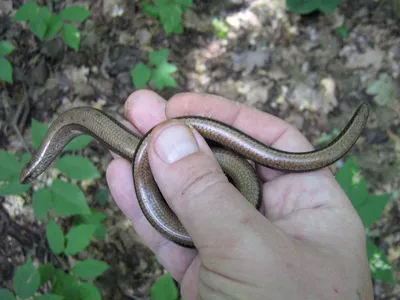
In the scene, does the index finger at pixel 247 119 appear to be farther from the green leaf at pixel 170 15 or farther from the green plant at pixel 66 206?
the green leaf at pixel 170 15

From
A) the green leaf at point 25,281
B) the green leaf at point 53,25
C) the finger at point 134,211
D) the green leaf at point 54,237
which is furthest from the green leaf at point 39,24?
the green leaf at point 25,281

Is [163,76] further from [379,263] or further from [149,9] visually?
[379,263]

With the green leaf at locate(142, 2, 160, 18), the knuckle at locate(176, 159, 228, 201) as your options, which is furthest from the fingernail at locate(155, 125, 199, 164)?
the green leaf at locate(142, 2, 160, 18)

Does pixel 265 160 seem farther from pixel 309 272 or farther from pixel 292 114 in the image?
pixel 292 114

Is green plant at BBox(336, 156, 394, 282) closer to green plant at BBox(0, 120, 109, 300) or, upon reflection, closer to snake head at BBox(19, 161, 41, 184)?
green plant at BBox(0, 120, 109, 300)

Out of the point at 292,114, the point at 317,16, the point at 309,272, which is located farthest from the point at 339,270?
the point at 317,16
